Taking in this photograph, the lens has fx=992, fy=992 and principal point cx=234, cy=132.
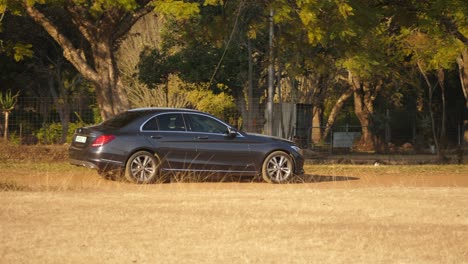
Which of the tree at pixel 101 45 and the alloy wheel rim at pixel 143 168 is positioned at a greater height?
the tree at pixel 101 45

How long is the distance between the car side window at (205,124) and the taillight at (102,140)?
1.65m

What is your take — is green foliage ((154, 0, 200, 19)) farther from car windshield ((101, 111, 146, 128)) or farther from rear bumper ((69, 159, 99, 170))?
rear bumper ((69, 159, 99, 170))

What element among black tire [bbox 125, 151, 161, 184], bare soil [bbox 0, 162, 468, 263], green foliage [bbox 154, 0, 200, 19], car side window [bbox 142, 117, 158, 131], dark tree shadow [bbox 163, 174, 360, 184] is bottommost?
bare soil [bbox 0, 162, 468, 263]

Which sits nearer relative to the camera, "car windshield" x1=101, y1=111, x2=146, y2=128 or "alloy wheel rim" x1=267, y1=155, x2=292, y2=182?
"car windshield" x1=101, y1=111, x2=146, y2=128

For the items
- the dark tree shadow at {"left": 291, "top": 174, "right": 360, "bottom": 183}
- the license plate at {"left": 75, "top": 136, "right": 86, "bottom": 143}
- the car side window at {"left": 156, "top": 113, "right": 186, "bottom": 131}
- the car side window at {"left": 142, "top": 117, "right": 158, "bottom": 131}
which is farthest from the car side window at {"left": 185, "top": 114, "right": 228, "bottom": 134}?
the license plate at {"left": 75, "top": 136, "right": 86, "bottom": 143}

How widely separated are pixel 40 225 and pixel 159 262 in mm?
2642

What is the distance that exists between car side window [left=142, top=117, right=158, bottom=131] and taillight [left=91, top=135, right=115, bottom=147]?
2.25 ft

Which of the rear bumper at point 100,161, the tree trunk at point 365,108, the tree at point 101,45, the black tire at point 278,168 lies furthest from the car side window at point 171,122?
the tree trunk at point 365,108

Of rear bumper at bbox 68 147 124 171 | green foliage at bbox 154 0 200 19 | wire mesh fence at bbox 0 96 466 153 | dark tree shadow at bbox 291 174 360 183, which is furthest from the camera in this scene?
wire mesh fence at bbox 0 96 466 153

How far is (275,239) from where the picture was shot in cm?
1044

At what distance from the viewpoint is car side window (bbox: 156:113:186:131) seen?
18531 mm

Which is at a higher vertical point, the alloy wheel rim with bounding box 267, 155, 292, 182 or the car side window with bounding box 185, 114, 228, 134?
the car side window with bounding box 185, 114, 228, 134

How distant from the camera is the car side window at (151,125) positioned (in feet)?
60.1

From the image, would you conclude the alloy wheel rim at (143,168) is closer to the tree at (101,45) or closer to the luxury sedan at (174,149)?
the luxury sedan at (174,149)
